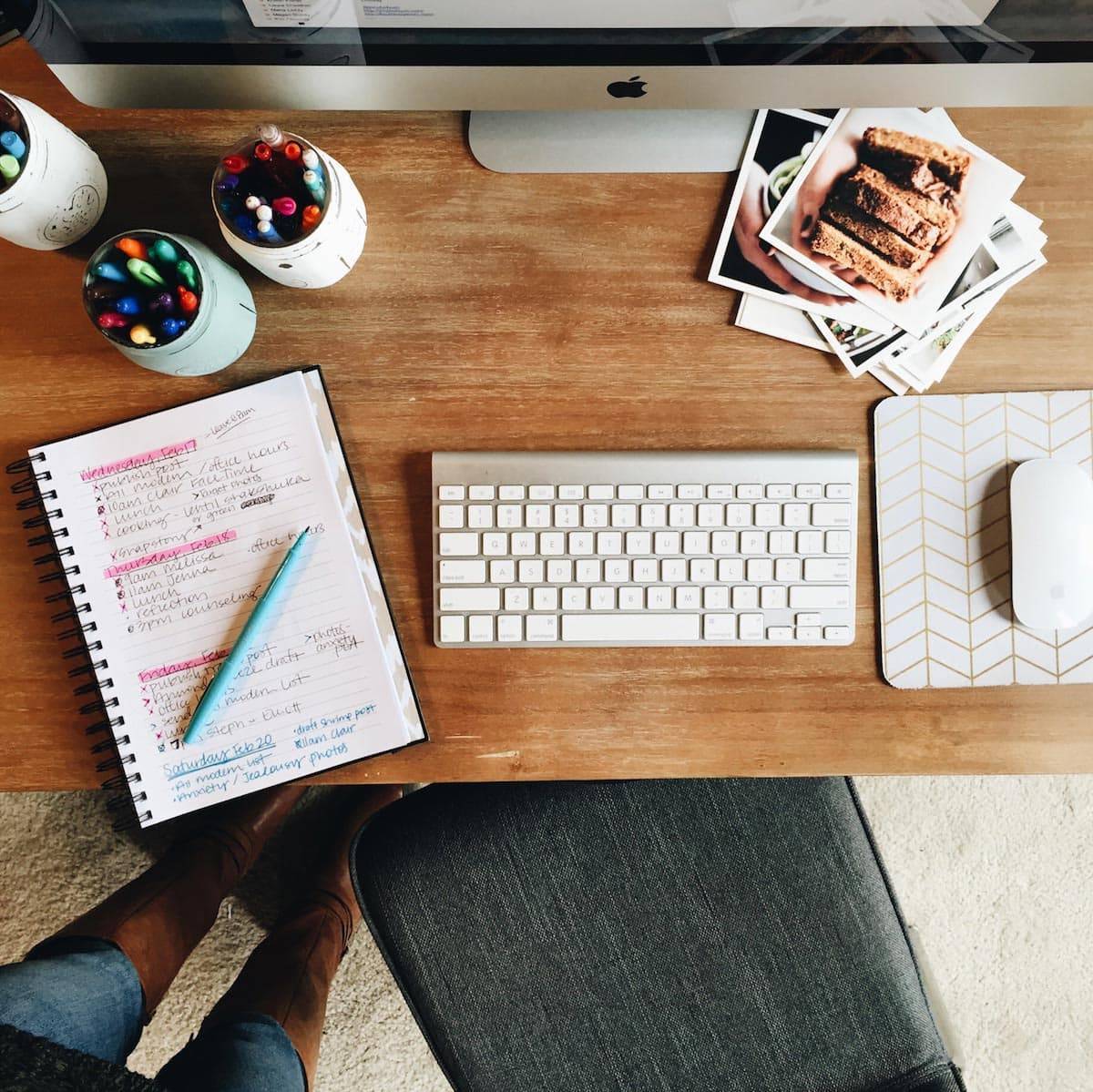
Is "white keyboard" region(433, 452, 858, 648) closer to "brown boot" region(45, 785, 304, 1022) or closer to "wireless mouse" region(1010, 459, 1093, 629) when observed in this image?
"wireless mouse" region(1010, 459, 1093, 629)

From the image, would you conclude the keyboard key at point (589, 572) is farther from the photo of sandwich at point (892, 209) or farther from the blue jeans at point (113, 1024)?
the blue jeans at point (113, 1024)

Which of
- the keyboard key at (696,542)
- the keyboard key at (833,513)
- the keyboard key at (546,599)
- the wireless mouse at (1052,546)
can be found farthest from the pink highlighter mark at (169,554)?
the wireless mouse at (1052,546)

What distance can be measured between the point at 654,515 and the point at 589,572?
67mm

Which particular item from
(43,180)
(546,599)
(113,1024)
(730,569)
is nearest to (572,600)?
(546,599)

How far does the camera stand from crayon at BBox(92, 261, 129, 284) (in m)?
0.54

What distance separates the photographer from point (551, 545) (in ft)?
2.03

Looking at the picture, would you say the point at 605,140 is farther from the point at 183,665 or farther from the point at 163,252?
the point at 183,665

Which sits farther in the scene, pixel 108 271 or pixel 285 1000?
pixel 285 1000

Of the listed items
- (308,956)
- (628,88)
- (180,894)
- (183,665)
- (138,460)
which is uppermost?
(628,88)

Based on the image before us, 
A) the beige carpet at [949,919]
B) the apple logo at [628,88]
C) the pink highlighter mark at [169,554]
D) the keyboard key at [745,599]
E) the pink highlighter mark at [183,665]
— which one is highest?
the apple logo at [628,88]

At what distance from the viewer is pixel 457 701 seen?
2.07 ft

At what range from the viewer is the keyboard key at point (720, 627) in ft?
2.03

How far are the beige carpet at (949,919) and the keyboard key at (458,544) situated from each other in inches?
29.9

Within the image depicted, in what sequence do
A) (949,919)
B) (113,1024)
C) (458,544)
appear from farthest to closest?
1. (949,919)
2. (113,1024)
3. (458,544)
